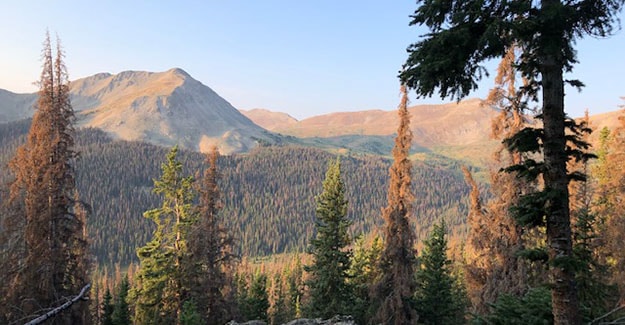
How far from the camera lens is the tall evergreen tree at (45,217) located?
17172 mm

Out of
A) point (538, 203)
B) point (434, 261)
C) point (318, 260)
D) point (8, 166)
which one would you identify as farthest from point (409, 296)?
point (8, 166)

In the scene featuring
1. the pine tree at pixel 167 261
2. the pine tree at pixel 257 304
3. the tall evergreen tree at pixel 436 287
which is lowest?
the pine tree at pixel 257 304

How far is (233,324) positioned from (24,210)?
10677 mm

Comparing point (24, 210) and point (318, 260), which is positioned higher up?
point (24, 210)

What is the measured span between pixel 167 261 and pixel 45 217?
782 cm

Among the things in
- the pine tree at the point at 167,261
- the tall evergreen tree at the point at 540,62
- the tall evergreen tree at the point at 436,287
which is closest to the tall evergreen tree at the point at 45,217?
the pine tree at the point at 167,261

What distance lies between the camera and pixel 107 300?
129 ft

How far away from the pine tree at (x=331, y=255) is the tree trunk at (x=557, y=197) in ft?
64.8

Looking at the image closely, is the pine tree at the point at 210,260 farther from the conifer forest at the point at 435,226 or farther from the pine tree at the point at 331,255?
the pine tree at the point at 331,255

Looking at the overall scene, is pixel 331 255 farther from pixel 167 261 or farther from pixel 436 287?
pixel 436 287

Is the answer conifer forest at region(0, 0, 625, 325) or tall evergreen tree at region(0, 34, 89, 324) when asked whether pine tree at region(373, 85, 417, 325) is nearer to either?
conifer forest at region(0, 0, 625, 325)

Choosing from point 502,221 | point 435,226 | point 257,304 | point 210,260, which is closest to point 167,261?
point 210,260

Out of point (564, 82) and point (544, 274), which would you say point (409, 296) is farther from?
point (564, 82)

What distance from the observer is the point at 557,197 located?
6.82 m
